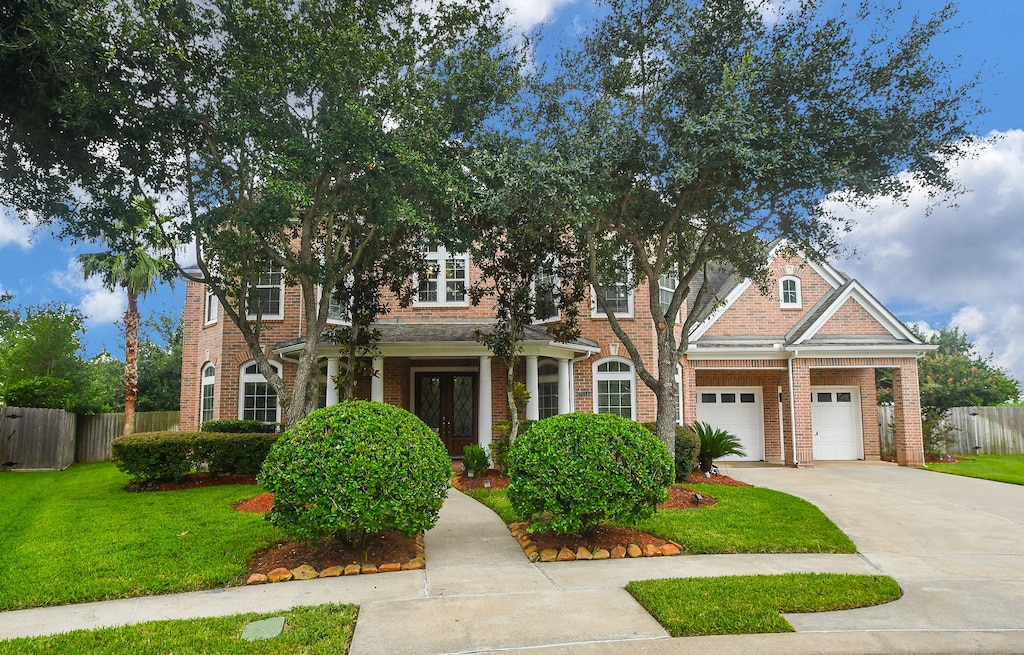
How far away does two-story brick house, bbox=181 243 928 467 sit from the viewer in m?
16.6

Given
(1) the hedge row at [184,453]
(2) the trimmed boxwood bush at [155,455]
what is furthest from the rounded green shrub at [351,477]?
(2) the trimmed boxwood bush at [155,455]

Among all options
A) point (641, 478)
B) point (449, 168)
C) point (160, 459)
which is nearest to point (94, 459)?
point (160, 459)

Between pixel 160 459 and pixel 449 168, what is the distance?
26.7 feet

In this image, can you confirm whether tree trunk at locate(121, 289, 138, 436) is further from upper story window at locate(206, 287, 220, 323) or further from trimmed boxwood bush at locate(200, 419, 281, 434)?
trimmed boxwood bush at locate(200, 419, 281, 434)

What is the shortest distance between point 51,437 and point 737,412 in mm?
19834

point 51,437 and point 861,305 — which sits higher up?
point 861,305

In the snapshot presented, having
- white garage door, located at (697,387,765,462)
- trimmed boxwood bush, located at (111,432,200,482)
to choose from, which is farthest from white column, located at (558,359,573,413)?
trimmed boxwood bush, located at (111,432,200,482)

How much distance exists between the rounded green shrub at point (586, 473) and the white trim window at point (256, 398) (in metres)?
11.2

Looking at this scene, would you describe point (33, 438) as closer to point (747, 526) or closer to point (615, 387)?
point (615, 387)

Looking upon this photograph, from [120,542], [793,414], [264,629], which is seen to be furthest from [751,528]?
[793,414]

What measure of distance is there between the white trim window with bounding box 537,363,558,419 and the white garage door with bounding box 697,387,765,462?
4.60 metres

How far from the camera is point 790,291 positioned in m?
18.8

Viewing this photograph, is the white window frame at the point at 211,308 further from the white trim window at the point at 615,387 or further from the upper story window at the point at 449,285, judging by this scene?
the white trim window at the point at 615,387

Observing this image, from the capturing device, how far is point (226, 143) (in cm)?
1065
